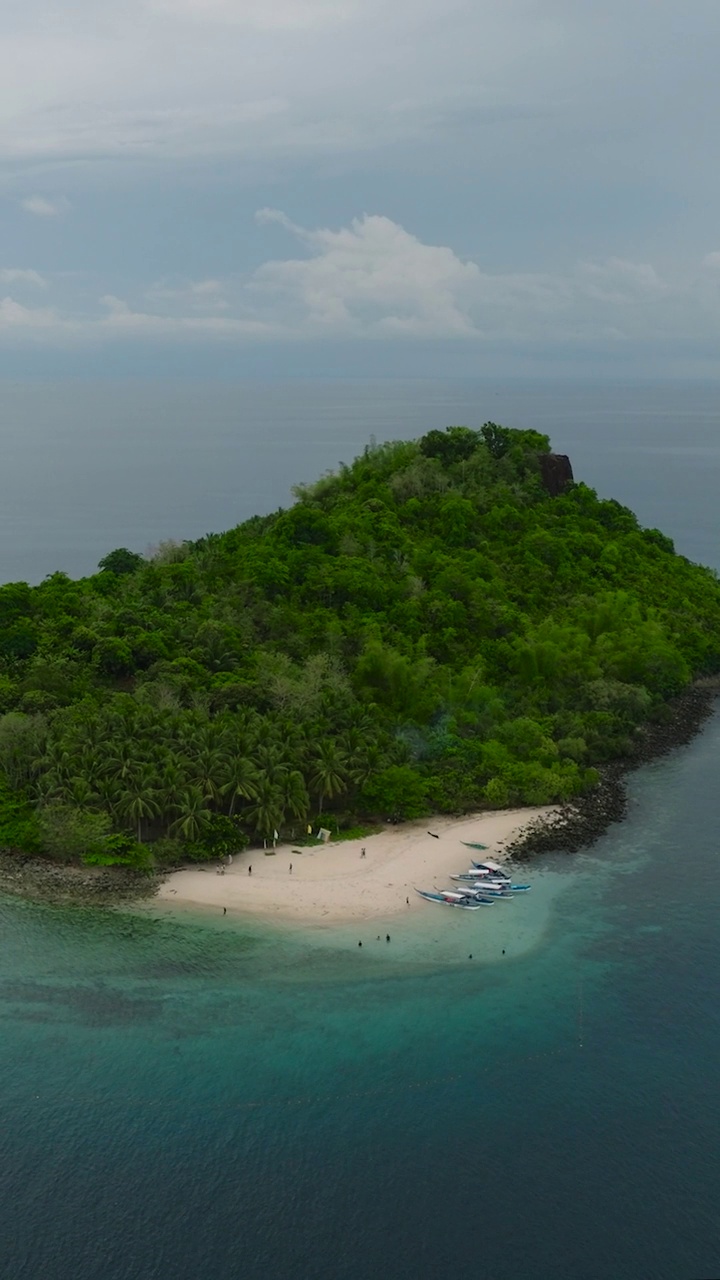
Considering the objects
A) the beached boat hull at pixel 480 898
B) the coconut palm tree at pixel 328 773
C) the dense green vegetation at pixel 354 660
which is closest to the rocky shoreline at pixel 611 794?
the dense green vegetation at pixel 354 660

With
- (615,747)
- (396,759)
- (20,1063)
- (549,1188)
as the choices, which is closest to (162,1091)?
(20,1063)

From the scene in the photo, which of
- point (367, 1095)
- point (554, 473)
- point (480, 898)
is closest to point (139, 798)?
point (480, 898)

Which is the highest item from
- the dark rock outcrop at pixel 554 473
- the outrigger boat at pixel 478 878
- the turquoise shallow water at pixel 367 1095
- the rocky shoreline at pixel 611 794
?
the dark rock outcrop at pixel 554 473

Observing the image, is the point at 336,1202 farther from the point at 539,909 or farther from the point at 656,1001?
the point at 539,909

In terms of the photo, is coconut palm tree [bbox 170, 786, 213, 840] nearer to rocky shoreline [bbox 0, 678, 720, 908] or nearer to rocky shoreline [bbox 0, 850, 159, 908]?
Answer: rocky shoreline [bbox 0, 678, 720, 908]

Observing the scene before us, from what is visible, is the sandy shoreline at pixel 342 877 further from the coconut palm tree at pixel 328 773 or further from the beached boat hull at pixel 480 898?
the coconut palm tree at pixel 328 773
